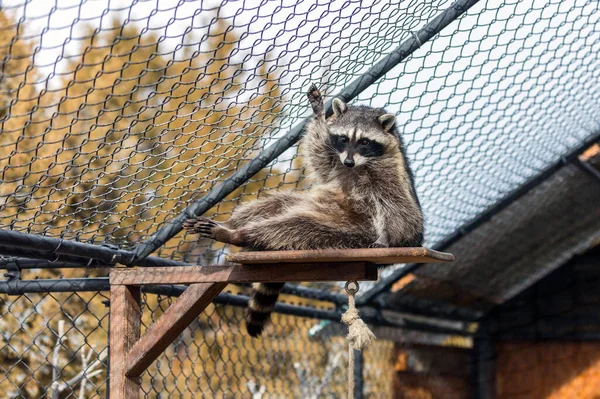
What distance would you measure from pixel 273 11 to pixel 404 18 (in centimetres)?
73

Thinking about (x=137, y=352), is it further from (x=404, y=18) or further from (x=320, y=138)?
→ (x=404, y=18)

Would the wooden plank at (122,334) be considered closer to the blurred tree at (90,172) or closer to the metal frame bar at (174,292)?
the metal frame bar at (174,292)

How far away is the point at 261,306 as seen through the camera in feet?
11.0

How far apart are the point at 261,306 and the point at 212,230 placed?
56cm

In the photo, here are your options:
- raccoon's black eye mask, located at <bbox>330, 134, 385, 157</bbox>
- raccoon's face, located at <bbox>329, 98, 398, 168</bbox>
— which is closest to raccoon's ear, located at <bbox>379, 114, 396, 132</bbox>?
raccoon's face, located at <bbox>329, 98, 398, 168</bbox>

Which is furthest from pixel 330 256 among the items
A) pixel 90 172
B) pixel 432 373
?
pixel 432 373

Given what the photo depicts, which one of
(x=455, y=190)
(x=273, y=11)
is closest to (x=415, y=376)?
(x=455, y=190)

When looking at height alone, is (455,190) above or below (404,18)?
below

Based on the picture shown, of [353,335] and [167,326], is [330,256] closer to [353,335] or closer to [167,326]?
[353,335]

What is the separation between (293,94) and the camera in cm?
359

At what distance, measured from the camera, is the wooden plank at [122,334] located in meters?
3.12

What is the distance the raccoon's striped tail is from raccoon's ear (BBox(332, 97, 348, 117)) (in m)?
0.74

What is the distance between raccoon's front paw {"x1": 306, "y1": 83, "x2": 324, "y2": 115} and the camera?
134 inches

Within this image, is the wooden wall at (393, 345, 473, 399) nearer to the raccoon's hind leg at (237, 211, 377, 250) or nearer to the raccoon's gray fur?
the raccoon's gray fur
